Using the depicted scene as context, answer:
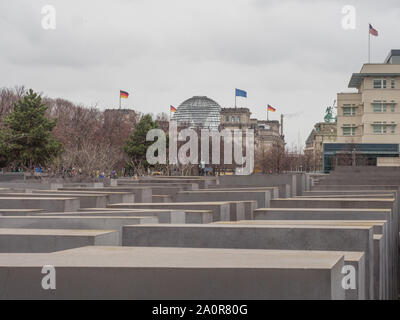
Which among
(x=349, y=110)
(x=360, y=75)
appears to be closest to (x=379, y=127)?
(x=349, y=110)

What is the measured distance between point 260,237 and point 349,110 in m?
75.1

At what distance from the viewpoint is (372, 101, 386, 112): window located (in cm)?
7575

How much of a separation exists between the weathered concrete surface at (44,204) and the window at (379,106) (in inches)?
2553

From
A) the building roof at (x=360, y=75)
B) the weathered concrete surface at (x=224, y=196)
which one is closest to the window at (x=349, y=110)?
the building roof at (x=360, y=75)

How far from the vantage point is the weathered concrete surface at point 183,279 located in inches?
199

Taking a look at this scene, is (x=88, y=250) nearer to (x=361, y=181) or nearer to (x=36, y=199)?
(x=36, y=199)

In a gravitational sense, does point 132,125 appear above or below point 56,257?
above

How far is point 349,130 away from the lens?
3219 inches

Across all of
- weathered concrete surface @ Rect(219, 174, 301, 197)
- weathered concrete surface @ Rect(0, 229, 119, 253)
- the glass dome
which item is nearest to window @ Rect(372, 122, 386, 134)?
weathered concrete surface @ Rect(219, 174, 301, 197)

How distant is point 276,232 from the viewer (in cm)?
911

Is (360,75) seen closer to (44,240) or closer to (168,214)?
(168,214)

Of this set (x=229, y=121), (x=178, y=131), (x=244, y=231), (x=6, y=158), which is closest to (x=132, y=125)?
(x=178, y=131)

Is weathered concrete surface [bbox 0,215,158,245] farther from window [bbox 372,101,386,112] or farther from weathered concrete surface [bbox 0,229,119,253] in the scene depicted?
window [bbox 372,101,386,112]

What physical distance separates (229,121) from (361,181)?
126m
